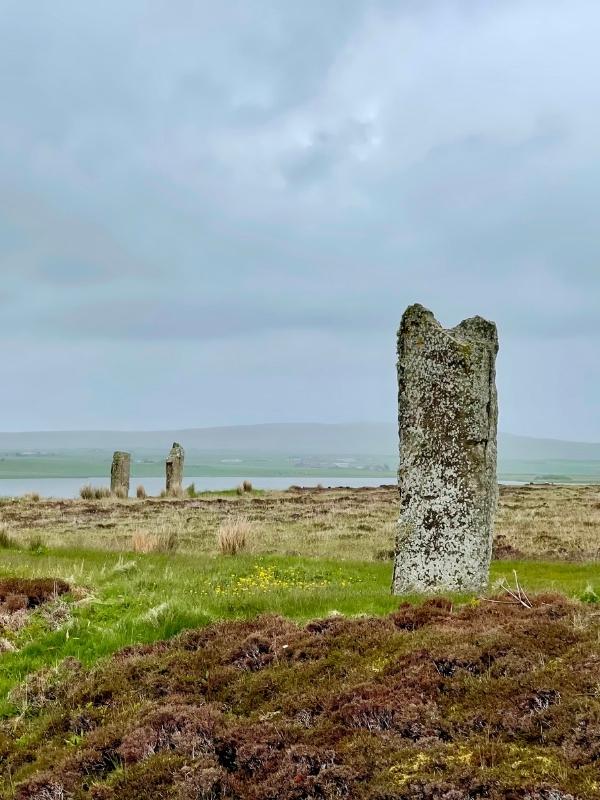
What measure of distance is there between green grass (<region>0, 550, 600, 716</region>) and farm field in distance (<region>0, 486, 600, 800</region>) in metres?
0.05

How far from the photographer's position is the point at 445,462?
42.5ft

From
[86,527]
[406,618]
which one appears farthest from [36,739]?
[86,527]

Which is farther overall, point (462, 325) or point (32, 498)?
point (32, 498)

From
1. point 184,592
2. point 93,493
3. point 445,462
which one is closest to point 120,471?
point 93,493

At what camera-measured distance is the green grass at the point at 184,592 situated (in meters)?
9.12

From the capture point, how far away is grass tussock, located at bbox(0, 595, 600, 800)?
4359 mm

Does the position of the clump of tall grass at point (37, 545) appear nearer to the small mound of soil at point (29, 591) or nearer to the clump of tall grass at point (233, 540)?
the clump of tall grass at point (233, 540)

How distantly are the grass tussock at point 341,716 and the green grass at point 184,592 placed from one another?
56.8 inches

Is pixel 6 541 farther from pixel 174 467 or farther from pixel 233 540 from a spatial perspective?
pixel 174 467

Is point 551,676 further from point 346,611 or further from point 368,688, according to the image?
point 346,611

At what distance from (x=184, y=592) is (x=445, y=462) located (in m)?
4.77

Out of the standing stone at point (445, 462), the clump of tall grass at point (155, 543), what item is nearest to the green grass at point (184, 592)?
the clump of tall grass at point (155, 543)

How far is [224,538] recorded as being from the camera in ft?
65.2

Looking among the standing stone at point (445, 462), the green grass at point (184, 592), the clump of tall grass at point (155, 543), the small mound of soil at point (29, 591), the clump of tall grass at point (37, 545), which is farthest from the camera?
the clump of tall grass at point (37, 545)
